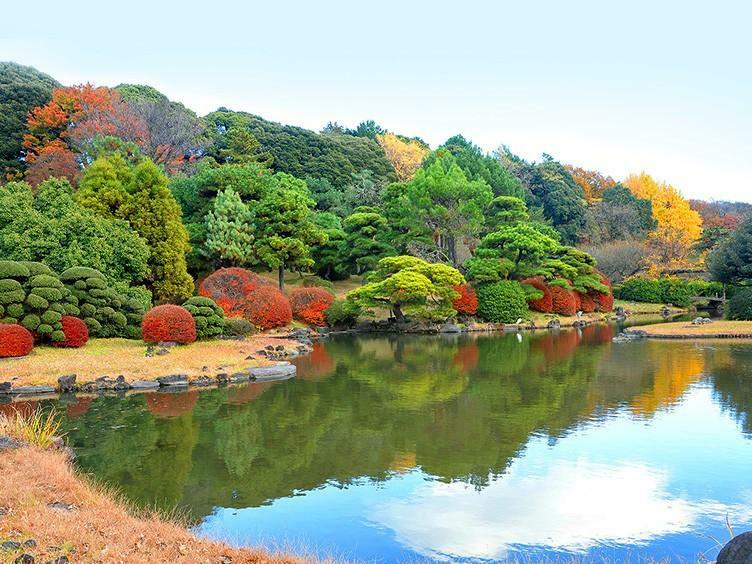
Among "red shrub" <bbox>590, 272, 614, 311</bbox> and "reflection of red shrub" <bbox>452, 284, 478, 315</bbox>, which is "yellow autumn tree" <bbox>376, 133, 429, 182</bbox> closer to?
"red shrub" <bbox>590, 272, 614, 311</bbox>

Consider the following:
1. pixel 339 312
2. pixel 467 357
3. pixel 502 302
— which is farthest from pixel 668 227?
pixel 467 357

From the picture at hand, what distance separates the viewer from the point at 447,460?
10.1 metres

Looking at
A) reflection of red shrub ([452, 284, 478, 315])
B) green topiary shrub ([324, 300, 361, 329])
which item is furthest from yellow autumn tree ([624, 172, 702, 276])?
green topiary shrub ([324, 300, 361, 329])

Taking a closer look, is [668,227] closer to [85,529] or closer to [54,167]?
[54,167]

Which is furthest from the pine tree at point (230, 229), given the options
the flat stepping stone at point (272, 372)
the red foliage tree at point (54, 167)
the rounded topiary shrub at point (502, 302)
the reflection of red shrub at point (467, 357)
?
the flat stepping stone at point (272, 372)

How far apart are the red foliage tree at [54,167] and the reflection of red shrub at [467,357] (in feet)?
65.0

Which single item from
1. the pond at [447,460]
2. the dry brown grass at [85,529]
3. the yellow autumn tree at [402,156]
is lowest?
the pond at [447,460]

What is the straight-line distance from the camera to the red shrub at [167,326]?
1947 centimetres

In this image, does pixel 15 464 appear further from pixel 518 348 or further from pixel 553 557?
pixel 518 348

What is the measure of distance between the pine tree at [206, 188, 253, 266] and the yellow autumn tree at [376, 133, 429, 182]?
1046 inches

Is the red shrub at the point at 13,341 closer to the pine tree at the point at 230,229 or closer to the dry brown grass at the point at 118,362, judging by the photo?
the dry brown grass at the point at 118,362

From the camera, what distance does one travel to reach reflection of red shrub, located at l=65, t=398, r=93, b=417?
42.7ft

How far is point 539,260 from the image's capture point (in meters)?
33.2

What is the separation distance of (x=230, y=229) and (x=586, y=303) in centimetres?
2008
